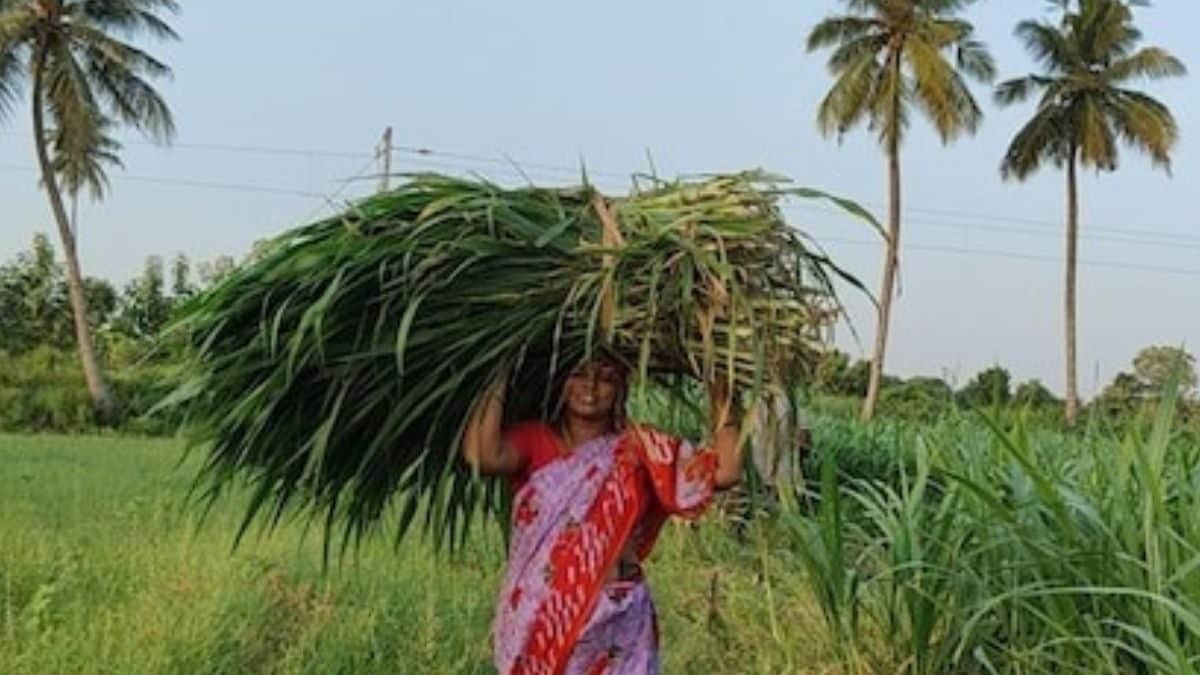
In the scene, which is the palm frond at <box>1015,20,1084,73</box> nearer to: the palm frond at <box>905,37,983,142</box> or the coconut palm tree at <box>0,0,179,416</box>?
the palm frond at <box>905,37,983,142</box>

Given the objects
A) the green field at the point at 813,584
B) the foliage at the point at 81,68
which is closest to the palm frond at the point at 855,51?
the foliage at the point at 81,68

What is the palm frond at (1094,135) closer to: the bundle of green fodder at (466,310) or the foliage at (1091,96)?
the foliage at (1091,96)

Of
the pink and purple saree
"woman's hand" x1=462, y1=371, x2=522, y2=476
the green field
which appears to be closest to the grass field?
the green field

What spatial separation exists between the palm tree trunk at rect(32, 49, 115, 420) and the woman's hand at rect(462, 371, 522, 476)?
2043 centimetres

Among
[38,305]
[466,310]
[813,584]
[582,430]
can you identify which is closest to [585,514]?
[582,430]

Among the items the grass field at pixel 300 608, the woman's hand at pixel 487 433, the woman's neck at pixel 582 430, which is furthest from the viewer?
the grass field at pixel 300 608

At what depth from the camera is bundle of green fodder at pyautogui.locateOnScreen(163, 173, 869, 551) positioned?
2.51 metres

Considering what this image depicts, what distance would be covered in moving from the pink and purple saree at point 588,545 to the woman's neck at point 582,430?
26mm

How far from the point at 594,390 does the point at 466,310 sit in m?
0.31

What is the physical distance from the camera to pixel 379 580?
5371 millimetres

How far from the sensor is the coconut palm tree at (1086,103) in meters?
26.8

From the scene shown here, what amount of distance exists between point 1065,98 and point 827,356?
2642 centimetres

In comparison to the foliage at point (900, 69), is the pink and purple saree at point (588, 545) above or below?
below

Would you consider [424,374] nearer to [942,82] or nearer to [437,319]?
[437,319]
